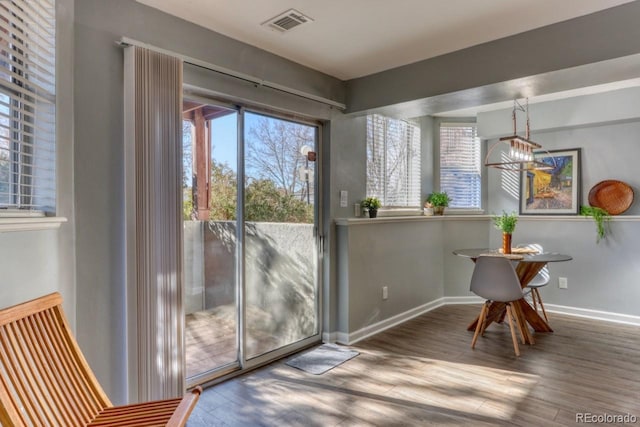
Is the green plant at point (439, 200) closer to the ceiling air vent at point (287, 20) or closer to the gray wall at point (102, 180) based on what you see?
the ceiling air vent at point (287, 20)

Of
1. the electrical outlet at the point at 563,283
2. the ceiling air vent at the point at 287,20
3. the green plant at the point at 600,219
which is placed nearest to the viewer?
the ceiling air vent at the point at 287,20

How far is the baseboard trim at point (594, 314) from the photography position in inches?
162

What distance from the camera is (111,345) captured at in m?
2.10

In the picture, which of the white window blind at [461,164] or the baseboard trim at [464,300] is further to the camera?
the white window blind at [461,164]

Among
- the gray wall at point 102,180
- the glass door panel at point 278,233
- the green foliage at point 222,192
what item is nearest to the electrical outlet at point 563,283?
the glass door panel at point 278,233

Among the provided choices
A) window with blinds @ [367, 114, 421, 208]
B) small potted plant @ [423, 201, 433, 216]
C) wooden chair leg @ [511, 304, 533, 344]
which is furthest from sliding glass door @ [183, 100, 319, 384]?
small potted plant @ [423, 201, 433, 216]

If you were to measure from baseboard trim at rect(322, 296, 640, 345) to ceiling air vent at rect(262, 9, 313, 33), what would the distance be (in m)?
2.63

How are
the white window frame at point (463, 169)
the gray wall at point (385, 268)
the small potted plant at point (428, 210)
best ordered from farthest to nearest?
1. the white window frame at point (463, 169)
2. the small potted plant at point (428, 210)
3. the gray wall at point (385, 268)

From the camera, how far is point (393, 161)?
459cm

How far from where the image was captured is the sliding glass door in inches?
105

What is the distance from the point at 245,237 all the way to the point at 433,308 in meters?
2.90

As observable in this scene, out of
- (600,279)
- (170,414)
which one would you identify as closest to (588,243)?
(600,279)

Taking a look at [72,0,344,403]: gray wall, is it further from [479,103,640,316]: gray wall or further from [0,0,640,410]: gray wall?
[479,103,640,316]: gray wall

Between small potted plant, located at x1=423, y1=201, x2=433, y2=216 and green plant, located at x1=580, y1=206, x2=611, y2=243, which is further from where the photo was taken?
small potted plant, located at x1=423, y1=201, x2=433, y2=216
